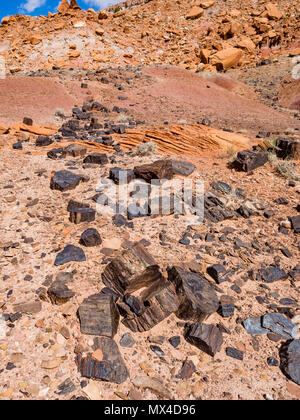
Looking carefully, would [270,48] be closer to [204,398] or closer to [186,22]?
[186,22]

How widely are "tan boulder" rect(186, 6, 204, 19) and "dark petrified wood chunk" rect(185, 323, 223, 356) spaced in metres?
43.9

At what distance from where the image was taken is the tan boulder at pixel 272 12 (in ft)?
104

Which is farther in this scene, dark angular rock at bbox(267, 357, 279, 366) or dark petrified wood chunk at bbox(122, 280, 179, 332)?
dark petrified wood chunk at bbox(122, 280, 179, 332)

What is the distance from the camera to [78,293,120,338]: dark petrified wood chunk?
9.21ft

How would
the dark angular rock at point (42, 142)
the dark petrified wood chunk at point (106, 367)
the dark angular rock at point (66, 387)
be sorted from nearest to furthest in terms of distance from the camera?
1. the dark angular rock at point (66, 387)
2. the dark petrified wood chunk at point (106, 367)
3. the dark angular rock at point (42, 142)

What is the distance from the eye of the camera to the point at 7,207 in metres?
4.96

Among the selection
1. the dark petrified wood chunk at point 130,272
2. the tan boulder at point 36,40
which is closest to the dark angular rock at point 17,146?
the dark petrified wood chunk at point 130,272

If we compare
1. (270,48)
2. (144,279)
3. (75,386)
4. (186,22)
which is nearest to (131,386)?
(75,386)

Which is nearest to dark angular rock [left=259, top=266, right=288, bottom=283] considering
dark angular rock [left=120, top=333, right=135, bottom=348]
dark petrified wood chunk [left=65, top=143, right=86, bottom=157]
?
dark angular rock [left=120, top=333, right=135, bottom=348]

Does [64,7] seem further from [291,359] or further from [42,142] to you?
[291,359]

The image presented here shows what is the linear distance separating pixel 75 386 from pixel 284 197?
4981mm

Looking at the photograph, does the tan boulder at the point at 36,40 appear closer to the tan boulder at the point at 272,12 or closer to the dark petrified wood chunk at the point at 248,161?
the tan boulder at the point at 272,12

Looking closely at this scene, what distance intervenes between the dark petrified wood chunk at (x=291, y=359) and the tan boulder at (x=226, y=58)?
30234 millimetres

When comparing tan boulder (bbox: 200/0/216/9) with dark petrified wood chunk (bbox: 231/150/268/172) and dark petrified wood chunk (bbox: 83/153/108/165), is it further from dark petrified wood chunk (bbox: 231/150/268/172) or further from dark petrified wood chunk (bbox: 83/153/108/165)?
dark petrified wood chunk (bbox: 83/153/108/165)
